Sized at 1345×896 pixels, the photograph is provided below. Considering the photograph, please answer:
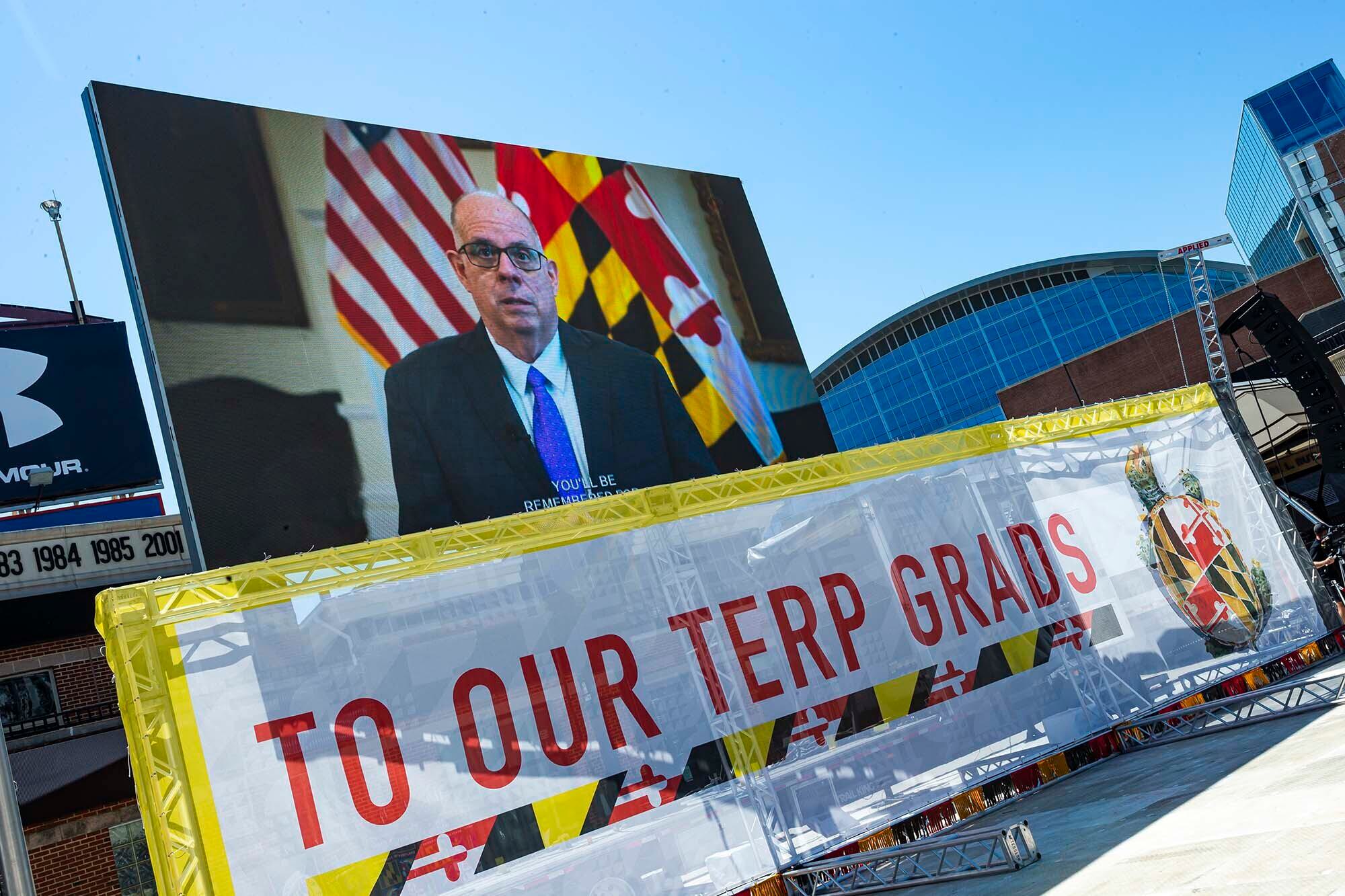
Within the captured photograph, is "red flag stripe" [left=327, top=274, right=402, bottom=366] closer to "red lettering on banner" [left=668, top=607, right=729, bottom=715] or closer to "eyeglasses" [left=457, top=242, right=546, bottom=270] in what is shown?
"eyeglasses" [left=457, top=242, right=546, bottom=270]

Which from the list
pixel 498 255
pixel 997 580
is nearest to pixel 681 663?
pixel 997 580

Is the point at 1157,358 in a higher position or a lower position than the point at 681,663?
higher

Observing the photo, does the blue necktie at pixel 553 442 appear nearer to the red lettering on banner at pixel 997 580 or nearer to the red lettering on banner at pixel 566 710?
the red lettering on banner at pixel 566 710

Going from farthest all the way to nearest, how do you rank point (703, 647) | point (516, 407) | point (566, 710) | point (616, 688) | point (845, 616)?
point (516, 407), point (845, 616), point (703, 647), point (616, 688), point (566, 710)

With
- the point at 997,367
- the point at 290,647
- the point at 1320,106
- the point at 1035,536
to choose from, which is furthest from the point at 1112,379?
the point at 1320,106

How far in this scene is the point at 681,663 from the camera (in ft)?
36.2

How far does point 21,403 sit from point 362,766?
29.8ft

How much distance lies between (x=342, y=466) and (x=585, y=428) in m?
3.71

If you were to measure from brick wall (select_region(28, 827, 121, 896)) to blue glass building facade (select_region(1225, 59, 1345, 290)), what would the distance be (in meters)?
60.2

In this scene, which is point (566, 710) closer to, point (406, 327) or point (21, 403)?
point (406, 327)

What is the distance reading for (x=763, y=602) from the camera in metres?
11.8

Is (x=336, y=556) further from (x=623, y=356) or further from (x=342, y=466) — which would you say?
(x=623, y=356)

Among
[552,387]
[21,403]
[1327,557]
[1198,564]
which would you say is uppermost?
[21,403]

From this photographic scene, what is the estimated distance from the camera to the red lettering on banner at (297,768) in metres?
8.70
